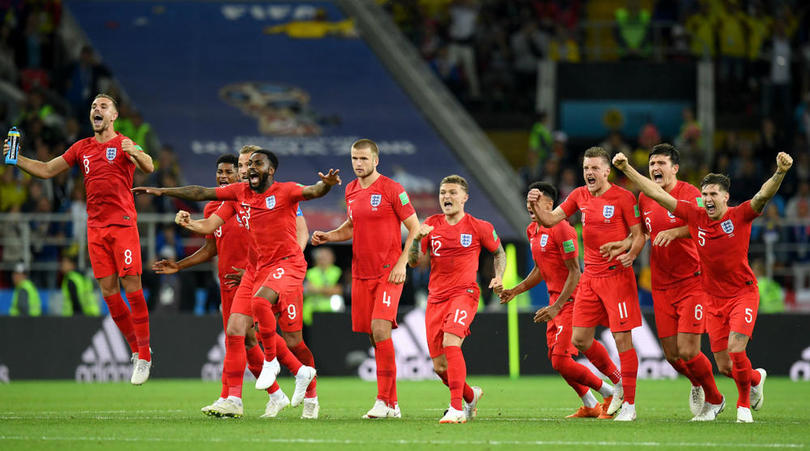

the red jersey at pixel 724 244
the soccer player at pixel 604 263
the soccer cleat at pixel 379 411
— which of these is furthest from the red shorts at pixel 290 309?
the red jersey at pixel 724 244

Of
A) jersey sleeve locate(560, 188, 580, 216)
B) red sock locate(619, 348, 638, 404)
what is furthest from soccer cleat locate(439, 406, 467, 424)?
jersey sleeve locate(560, 188, 580, 216)

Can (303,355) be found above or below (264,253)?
below

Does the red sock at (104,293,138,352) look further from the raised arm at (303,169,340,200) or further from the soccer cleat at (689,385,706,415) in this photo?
the soccer cleat at (689,385,706,415)

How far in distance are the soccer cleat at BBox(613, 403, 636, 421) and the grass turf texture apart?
0.13m

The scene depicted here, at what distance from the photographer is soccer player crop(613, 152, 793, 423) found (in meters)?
12.6

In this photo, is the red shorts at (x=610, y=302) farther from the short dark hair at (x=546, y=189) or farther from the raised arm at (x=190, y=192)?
the raised arm at (x=190, y=192)

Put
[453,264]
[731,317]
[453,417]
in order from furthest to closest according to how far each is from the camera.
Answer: [453,264], [731,317], [453,417]

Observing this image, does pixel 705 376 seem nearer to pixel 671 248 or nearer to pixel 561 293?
pixel 671 248

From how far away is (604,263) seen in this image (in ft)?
44.0

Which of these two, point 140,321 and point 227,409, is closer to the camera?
point 227,409

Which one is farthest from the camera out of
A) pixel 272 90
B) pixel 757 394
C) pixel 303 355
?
pixel 272 90

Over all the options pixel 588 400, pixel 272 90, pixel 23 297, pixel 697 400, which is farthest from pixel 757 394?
pixel 272 90

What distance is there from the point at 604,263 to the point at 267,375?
12.2 ft

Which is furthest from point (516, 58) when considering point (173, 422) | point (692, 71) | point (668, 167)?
point (173, 422)
